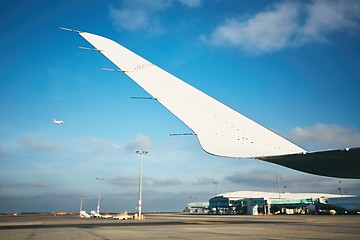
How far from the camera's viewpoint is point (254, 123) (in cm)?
979

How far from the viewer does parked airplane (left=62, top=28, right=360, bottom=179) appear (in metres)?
8.52

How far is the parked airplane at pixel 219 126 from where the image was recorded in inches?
335

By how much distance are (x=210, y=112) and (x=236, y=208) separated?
4269 inches

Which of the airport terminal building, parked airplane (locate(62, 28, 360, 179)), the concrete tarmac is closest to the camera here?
parked airplane (locate(62, 28, 360, 179))

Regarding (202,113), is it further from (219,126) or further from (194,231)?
(194,231)

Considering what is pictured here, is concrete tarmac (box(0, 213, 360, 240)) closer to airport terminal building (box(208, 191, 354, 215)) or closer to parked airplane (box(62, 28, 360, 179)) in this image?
parked airplane (box(62, 28, 360, 179))

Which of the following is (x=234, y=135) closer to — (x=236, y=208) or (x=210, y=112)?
(x=210, y=112)

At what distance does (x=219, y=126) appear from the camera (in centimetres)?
927

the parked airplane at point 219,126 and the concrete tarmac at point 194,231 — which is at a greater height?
the parked airplane at point 219,126

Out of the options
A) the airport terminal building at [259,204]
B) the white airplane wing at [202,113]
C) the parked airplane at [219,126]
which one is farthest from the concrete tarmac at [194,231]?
the airport terminal building at [259,204]

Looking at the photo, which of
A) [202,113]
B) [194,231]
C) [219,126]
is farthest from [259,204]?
[202,113]

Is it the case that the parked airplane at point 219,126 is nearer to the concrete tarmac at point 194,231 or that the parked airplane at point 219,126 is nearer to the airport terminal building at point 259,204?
the concrete tarmac at point 194,231

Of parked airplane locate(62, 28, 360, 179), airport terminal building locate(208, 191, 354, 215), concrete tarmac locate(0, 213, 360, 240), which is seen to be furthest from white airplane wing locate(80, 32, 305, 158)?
airport terminal building locate(208, 191, 354, 215)

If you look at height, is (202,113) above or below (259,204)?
above
